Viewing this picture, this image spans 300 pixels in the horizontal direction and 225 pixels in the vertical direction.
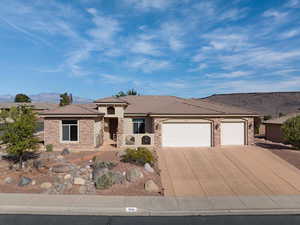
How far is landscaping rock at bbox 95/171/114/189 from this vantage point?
1082 centimetres

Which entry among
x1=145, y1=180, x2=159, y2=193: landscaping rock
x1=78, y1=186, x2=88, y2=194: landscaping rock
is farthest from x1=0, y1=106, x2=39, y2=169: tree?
x1=145, y1=180, x2=159, y2=193: landscaping rock

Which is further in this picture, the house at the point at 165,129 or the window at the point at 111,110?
the window at the point at 111,110

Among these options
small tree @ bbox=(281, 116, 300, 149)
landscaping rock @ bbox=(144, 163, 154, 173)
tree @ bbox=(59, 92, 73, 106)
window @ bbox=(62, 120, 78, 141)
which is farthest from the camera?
tree @ bbox=(59, 92, 73, 106)

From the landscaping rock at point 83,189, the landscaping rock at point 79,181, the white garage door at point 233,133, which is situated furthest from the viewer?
the white garage door at point 233,133

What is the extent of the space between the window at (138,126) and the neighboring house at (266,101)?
5476 cm

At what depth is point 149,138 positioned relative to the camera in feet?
62.1

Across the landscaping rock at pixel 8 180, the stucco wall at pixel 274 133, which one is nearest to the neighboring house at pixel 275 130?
the stucco wall at pixel 274 133

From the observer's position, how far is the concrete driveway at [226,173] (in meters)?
10.7

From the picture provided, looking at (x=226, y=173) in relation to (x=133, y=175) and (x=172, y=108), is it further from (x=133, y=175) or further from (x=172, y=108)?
(x=172, y=108)

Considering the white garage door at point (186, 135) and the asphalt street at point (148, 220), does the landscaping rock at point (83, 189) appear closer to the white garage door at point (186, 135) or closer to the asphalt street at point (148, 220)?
the asphalt street at point (148, 220)

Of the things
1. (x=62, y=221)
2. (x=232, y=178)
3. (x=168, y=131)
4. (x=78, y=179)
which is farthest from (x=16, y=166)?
(x=232, y=178)

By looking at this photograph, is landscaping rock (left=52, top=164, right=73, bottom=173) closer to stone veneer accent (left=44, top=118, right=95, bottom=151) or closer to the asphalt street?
the asphalt street

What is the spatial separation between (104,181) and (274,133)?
2356 cm

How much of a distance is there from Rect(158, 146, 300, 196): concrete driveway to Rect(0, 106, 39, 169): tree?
8.37m
